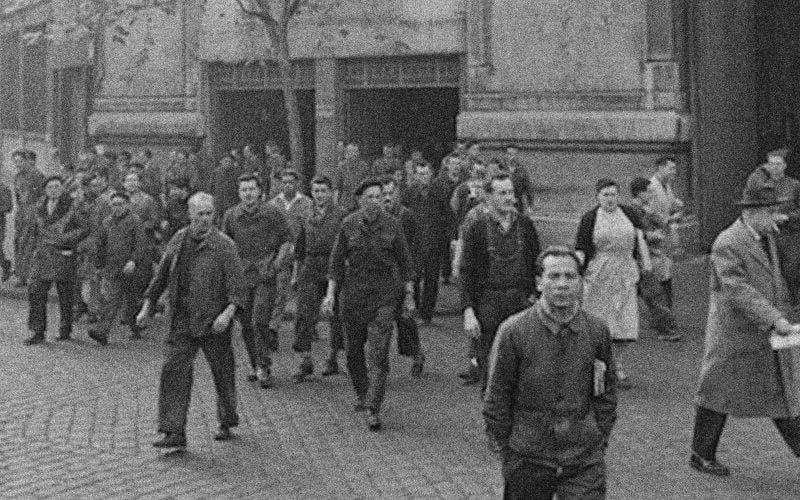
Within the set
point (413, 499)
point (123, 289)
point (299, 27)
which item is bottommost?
point (413, 499)

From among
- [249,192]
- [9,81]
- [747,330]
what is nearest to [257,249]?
[249,192]

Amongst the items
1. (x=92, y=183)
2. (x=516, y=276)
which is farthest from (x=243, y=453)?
(x=92, y=183)

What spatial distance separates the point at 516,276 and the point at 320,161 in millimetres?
12394

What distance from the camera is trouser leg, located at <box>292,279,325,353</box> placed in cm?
1077

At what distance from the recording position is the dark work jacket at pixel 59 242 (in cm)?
1309

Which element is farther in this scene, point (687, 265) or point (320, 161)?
point (320, 161)

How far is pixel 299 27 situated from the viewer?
68.8ft

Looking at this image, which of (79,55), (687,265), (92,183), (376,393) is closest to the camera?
(376,393)

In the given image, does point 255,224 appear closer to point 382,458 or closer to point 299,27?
point 382,458

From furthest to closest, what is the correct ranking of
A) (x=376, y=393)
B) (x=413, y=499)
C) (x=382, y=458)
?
(x=376, y=393)
(x=382, y=458)
(x=413, y=499)

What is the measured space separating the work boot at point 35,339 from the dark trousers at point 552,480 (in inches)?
340

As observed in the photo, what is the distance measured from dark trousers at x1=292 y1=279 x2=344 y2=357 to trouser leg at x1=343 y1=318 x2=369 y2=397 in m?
1.08

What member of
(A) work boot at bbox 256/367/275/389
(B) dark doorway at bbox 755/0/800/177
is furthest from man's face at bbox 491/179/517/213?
(B) dark doorway at bbox 755/0/800/177

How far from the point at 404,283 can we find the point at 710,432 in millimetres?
2794
